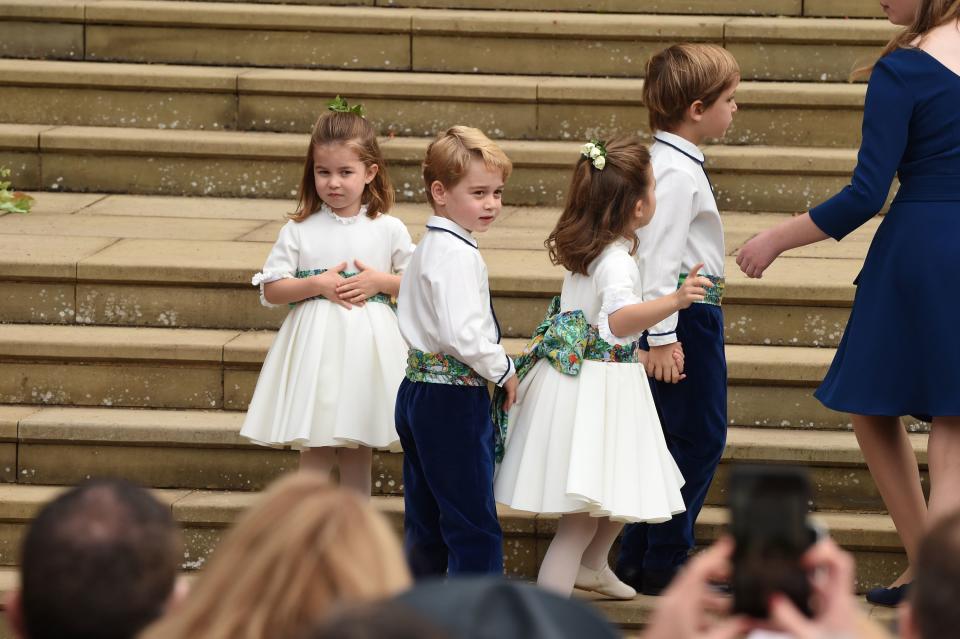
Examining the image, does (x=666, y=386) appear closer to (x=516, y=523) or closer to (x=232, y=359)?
(x=516, y=523)

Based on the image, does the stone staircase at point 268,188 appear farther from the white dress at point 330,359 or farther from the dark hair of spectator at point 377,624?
the dark hair of spectator at point 377,624

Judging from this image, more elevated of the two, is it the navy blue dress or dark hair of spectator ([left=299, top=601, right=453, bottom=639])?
the navy blue dress

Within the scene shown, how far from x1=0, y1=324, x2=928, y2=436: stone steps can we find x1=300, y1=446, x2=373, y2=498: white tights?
69 centimetres

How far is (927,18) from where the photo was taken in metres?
3.99

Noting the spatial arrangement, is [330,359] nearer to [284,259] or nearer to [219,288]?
[284,259]

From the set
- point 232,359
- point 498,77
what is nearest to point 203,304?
point 232,359

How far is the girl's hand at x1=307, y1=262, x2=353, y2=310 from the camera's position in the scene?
179 inches

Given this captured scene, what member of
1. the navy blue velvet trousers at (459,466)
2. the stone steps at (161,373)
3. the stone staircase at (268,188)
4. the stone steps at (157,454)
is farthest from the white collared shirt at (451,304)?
the stone steps at (161,373)

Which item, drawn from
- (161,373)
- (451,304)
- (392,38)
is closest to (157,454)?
(161,373)

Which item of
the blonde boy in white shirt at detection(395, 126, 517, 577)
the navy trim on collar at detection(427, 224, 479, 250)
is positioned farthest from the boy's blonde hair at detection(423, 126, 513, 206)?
the navy trim on collar at detection(427, 224, 479, 250)

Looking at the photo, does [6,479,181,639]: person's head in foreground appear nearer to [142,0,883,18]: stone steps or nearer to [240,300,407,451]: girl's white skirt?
[240,300,407,451]: girl's white skirt

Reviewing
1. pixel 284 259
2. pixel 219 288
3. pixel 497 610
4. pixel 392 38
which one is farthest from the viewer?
pixel 392 38

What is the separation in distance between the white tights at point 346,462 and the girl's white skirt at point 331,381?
0.32ft

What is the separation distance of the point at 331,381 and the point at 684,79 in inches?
53.7
